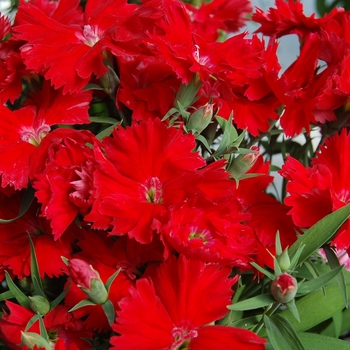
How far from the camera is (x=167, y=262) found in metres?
0.42

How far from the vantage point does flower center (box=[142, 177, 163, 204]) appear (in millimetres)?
450

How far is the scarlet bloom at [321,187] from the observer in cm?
46

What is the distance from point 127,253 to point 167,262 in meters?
0.06

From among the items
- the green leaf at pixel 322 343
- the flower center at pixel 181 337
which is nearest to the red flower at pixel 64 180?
the flower center at pixel 181 337

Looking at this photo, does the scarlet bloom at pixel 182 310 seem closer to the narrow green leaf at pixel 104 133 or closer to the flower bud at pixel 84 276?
the flower bud at pixel 84 276

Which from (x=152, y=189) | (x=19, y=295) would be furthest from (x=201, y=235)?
(x=19, y=295)

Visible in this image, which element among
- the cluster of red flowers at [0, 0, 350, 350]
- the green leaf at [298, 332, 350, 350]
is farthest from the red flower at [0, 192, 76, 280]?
the green leaf at [298, 332, 350, 350]

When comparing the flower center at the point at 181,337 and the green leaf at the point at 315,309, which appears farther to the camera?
the green leaf at the point at 315,309

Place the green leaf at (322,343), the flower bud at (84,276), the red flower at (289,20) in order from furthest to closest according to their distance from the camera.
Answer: the red flower at (289,20) < the green leaf at (322,343) < the flower bud at (84,276)

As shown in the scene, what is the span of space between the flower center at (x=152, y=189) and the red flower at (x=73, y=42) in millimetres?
107

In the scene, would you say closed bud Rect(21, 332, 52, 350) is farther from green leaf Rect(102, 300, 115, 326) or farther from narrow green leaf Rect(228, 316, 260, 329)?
narrow green leaf Rect(228, 316, 260, 329)

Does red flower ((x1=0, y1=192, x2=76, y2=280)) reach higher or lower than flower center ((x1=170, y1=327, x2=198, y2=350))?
higher

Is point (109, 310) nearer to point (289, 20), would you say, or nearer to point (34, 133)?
point (34, 133)

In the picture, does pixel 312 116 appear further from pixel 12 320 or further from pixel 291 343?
pixel 12 320
